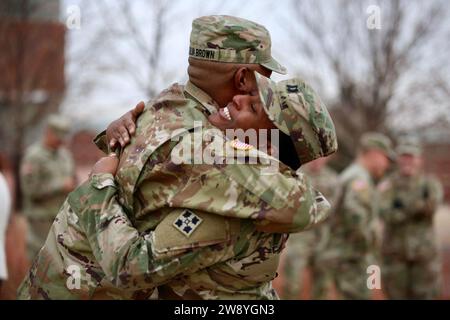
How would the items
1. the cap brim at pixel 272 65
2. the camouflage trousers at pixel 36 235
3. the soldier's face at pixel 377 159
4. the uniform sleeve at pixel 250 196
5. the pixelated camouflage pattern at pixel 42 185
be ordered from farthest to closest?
the pixelated camouflage pattern at pixel 42 185 < the camouflage trousers at pixel 36 235 < the soldier's face at pixel 377 159 < the cap brim at pixel 272 65 < the uniform sleeve at pixel 250 196

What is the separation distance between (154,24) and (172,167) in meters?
5.89

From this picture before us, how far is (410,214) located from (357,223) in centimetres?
151

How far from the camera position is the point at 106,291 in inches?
138

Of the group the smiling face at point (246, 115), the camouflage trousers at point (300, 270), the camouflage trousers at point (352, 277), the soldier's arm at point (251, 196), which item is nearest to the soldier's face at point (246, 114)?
the smiling face at point (246, 115)

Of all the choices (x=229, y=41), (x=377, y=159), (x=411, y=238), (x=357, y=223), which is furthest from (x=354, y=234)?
(x=229, y=41)

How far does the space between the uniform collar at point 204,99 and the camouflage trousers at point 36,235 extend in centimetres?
622

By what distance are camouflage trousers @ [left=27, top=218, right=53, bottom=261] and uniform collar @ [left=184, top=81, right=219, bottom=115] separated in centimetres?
622

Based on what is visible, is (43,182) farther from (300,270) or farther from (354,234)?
(354,234)

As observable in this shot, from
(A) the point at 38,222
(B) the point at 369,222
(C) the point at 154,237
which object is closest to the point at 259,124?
(C) the point at 154,237

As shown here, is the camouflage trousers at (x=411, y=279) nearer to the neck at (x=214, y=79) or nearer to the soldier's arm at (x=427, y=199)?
the soldier's arm at (x=427, y=199)

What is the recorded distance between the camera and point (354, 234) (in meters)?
8.60

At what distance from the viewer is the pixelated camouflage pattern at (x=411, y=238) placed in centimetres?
962

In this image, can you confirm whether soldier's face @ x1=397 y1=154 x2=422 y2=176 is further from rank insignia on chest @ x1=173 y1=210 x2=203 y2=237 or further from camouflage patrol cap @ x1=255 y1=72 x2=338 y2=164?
rank insignia on chest @ x1=173 y1=210 x2=203 y2=237
